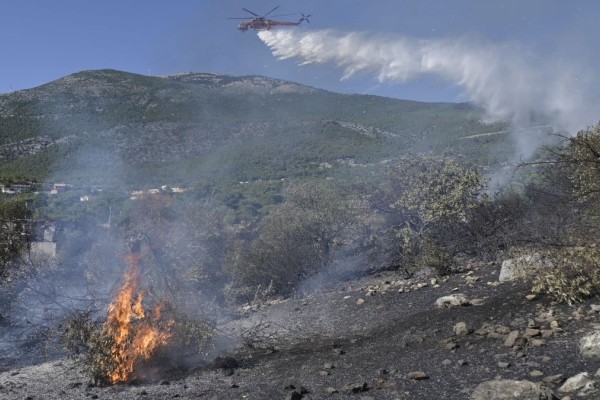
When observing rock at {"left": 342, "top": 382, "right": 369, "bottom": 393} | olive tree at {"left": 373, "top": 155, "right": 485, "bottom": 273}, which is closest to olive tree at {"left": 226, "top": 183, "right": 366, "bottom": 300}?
olive tree at {"left": 373, "top": 155, "right": 485, "bottom": 273}

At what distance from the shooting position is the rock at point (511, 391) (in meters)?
5.32

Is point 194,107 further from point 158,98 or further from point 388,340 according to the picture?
point 388,340

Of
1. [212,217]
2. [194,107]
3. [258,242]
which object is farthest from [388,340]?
[194,107]

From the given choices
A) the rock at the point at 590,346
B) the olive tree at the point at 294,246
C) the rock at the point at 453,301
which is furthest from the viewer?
the olive tree at the point at 294,246

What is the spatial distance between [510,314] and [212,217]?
1947 centimetres

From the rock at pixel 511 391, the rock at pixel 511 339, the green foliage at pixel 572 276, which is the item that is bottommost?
the rock at pixel 511 339

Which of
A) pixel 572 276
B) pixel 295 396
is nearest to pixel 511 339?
pixel 572 276

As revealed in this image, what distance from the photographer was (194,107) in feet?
270

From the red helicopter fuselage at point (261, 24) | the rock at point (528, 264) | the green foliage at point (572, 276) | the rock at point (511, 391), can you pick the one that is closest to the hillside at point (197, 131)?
the red helicopter fuselage at point (261, 24)

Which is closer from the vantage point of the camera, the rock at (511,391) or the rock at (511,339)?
the rock at (511,391)

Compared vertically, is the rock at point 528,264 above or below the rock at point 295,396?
above

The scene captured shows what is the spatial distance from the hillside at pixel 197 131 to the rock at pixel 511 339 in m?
37.4

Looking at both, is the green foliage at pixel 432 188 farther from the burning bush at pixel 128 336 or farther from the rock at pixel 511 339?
the burning bush at pixel 128 336

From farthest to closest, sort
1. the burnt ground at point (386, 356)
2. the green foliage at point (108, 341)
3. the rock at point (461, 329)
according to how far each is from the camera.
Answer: the green foliage at point (108, 341) → the rock at point (461, 329) → the burnt ground at point (386, 356)
